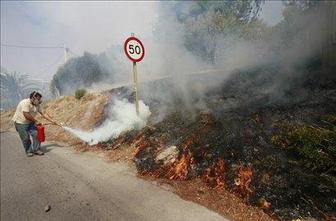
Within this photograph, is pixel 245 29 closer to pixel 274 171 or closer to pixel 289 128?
pixel 289 128

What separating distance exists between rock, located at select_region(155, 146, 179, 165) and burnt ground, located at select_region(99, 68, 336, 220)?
0.03 m

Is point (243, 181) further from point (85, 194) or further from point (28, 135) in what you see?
point (28, 135)

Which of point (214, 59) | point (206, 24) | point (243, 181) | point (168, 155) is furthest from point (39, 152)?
point (206, 24)

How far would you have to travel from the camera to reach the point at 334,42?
834 cm

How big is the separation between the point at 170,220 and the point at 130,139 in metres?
3.57

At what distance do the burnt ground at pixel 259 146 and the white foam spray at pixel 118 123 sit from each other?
11.4 inches

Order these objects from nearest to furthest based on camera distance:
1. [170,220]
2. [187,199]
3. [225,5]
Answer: [170,220] → [187,199] → [225,5]

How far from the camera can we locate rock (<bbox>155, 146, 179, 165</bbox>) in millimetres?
5919

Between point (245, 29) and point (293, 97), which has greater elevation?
point (245, 29)

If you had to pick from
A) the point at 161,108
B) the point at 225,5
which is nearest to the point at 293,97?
the point at 161,108

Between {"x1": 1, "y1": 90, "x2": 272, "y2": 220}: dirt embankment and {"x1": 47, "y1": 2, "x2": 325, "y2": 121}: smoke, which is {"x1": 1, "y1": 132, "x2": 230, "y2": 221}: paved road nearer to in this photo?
{"x1": 1, "y1": 90, "x2": 272, "y2": 220}: dirt embankment

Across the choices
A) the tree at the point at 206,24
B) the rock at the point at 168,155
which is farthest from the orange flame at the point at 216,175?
the tree at the point at 206,24

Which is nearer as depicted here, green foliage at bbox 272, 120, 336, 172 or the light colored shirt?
green foliage at bbox 272, 120, 336, 172

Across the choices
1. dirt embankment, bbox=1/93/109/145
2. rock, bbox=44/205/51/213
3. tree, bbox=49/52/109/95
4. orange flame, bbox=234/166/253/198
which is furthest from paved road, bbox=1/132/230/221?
tree, bbox=49/52/109/95
